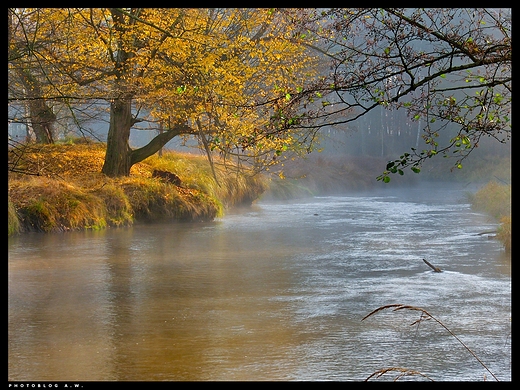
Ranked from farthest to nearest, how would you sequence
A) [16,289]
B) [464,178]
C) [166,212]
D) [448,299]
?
1. [464,178]
2. [166,212]
3. [16,289]
4. [448,299]

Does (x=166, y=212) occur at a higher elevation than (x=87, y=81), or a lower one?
lower

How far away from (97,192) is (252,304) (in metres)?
5.89

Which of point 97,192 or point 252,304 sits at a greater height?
point 97,192

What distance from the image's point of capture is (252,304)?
23.5 feet

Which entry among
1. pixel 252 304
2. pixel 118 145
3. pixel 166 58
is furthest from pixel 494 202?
pixel 252 304

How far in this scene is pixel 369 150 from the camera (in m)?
33.4

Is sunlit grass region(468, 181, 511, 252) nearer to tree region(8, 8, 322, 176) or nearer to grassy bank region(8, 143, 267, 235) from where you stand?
tree region(8, 8, 322, 176)

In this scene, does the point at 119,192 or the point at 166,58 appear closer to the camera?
the point at 166,58

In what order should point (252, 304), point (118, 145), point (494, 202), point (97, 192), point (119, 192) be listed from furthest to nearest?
1. point (494, 202)
2. point (118, 145)
3. point (119, 192)
4. point (97, 192)
5. point (252, 304)

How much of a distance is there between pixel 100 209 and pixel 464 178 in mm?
19718

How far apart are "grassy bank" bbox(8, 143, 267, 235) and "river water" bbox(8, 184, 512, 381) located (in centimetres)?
Result: 38

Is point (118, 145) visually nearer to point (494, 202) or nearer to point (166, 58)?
point (166, 58)

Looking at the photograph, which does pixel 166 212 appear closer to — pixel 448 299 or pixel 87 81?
pixel 87 81
